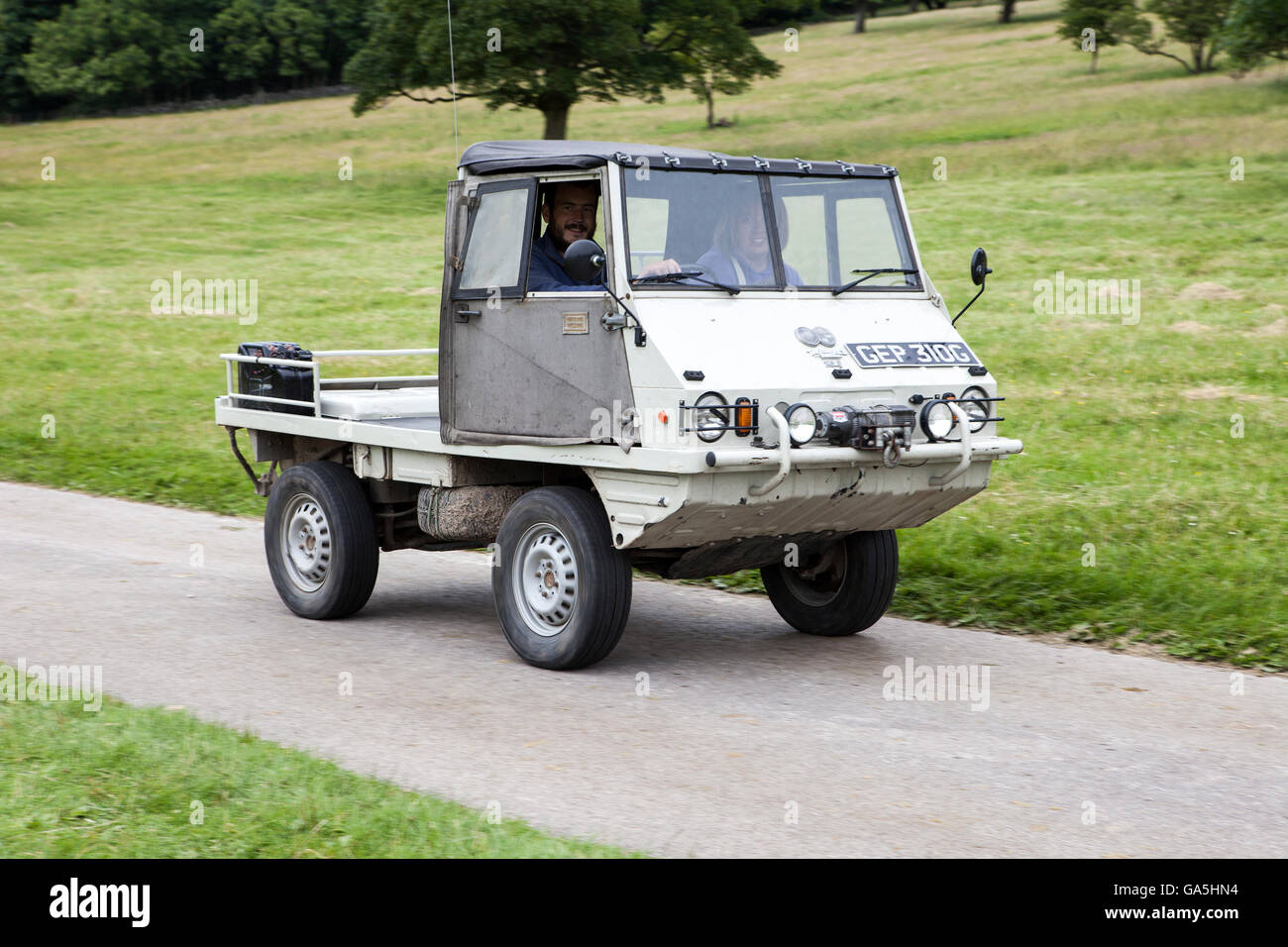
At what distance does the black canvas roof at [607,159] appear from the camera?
25.9ft

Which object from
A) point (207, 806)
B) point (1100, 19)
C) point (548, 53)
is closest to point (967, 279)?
point (548, 53)

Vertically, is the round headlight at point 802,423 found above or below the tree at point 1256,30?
below

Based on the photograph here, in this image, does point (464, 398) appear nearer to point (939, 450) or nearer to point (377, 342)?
point (939, 450)

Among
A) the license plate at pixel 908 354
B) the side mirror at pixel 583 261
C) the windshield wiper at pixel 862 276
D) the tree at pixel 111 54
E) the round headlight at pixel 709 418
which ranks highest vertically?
the tree at pixel 111 54

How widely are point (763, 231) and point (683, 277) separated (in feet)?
2.28

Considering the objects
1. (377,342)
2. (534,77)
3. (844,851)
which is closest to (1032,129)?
(534,77)

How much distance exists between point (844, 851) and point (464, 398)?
3866 mm

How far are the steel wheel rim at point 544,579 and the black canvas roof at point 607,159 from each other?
73.8 inches

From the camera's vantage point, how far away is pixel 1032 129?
139 ft

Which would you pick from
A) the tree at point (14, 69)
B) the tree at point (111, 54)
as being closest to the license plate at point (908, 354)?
the tree at point (111, 54)

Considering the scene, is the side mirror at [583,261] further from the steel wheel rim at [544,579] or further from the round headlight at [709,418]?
the steel wheel rim at [544,579]

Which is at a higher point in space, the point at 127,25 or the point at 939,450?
the point at 127,25

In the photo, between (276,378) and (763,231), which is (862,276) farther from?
(276,378)

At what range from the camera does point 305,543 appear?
950 centimetres
